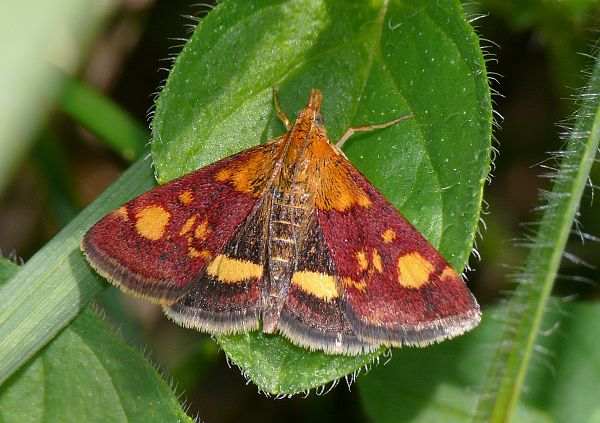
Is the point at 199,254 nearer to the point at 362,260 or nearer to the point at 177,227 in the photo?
the point at 177,227

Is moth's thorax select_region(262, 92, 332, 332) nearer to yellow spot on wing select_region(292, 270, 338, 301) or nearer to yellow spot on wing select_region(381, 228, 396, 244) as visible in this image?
yellow spot on wing select_region(292, 270, 338, 301)

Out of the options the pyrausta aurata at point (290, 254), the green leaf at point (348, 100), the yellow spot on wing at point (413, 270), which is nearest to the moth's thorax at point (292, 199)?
the pyrausta aurata at point (290, 254)

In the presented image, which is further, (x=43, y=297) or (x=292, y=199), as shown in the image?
(x=292, y=199)

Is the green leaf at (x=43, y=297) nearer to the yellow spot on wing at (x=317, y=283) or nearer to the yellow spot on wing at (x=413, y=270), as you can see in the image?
the yellow spot on wing at (x=317, y=283)

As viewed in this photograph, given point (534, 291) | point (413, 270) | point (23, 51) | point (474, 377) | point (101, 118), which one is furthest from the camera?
point (101, 118)

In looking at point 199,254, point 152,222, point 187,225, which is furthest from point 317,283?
point 152,222

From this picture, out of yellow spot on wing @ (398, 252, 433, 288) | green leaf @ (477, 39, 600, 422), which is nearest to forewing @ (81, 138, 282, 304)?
yellow spot on wing @ (398, 252, 433, 288)

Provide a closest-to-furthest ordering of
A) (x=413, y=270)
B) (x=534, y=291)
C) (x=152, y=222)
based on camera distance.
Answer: (x=534, y=291) < (x=413, y=270) < (x=152, y=222)
